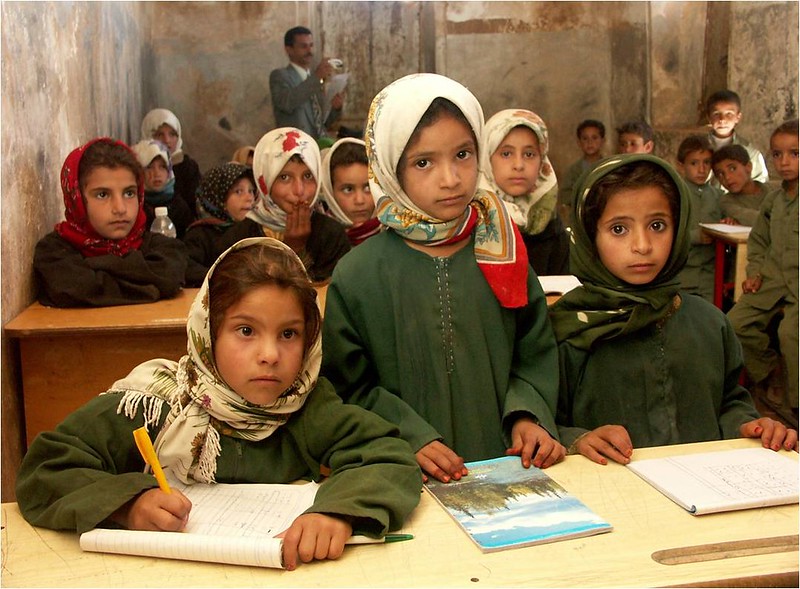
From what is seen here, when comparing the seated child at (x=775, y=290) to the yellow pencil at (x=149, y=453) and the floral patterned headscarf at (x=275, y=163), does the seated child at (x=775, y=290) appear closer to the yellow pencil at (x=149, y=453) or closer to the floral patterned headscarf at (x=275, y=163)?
the floral patterned headscarf at (x=275, y=163)

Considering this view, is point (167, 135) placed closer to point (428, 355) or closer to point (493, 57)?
point (493, 57)

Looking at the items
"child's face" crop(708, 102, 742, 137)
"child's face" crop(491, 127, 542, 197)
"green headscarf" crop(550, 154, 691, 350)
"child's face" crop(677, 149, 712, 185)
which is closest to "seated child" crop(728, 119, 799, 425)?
"child's face" crop(677, 149, 712, 185)

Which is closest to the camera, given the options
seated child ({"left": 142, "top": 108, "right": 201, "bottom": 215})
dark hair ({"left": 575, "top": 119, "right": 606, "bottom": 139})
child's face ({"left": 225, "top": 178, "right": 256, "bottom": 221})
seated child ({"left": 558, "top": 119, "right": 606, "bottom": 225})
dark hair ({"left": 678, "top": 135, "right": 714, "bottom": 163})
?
child's face ({"left": 225, "top": 178, "right": 256, "bottom": 221})

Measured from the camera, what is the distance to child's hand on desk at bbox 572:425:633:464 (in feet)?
5.34

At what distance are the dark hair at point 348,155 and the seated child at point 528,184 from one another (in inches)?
29.4

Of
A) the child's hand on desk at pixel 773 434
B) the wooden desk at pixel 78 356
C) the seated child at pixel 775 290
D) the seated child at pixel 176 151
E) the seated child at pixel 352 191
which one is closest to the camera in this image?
the child's hand on desk at pixel 773 434

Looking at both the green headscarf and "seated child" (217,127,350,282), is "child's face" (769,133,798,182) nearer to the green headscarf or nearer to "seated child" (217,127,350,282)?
"seated child" (217,127,350,282)

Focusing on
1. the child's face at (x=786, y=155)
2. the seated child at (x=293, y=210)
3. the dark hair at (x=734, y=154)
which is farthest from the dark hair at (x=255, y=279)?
the dark hair at (x=734, y=154)

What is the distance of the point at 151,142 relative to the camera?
5418mm

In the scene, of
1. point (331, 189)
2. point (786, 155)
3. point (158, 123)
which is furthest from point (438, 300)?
point (158, 123)

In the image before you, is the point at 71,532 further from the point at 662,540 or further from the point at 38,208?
the point at 38,208

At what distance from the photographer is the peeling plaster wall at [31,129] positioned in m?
2.77

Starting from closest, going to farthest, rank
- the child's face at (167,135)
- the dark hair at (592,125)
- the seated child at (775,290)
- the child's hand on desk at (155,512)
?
the child's hand on desk at (155,512) → the seated child at (775,290) → the child's face at (167,135) → the dark hair at (592,125)

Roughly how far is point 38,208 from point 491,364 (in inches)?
79.6
